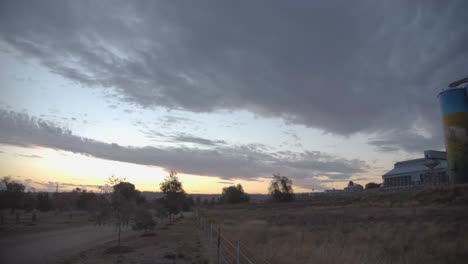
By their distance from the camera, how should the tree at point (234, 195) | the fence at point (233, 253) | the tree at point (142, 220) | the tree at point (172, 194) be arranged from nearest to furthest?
the fence at point (233, 253)
the tree at point (142, 220)
the tree at point (172, 194)
the tree at point (234, 195)

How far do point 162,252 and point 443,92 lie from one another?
57.7 metres

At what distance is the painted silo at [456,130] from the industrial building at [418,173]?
83.9ft

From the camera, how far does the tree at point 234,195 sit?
13388 centimetres

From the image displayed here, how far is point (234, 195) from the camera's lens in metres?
134

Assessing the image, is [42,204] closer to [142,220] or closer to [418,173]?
[142,220]

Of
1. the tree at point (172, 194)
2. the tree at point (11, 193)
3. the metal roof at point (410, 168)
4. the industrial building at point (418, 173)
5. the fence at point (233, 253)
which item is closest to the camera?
the fence at point (233, 253)

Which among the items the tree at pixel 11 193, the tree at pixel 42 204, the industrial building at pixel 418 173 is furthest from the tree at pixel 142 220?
the industrial building at pixel 418 173

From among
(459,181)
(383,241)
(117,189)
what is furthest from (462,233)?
(459,181)

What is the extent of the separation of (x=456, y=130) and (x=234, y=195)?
96797mm

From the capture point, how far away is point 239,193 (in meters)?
136

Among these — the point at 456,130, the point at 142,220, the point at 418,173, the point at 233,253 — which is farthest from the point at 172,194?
the point at 418,173

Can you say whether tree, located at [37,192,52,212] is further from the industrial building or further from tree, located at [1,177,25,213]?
the industrial building

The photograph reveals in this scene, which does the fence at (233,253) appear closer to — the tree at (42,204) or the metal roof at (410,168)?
the tree at (42,204)

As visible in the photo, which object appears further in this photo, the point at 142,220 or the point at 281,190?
the point at 281,190
